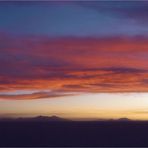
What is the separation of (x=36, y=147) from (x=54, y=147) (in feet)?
1.23

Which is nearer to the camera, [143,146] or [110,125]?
[143,146]

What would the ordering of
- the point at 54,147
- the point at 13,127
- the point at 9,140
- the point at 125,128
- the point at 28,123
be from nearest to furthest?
1. the point at 54,147
2. the point at 9,140
3. the point at 28,123
4. the point at 13,127
5. the point at 125,128

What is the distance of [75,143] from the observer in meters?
8.98

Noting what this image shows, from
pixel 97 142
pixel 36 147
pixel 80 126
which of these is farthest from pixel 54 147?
pixel 80 126

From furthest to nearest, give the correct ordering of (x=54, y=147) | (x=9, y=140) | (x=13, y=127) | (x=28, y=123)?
1. (x=13, y=127)
2. (x=28, y=123)
3. (x=9, y=140)
4. (x=54, y=147)

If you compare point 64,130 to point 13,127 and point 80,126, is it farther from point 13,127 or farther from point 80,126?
point 13,127

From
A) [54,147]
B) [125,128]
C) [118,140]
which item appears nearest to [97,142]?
[118,140]

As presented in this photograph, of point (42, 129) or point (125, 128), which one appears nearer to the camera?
point (42, 129)

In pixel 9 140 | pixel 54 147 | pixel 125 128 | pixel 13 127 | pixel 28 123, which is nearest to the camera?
pixel 54 147

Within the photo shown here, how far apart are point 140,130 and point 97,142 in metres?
2.38

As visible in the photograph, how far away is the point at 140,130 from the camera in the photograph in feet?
38.1

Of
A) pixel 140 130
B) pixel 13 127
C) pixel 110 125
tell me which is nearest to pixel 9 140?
pixel 13 127

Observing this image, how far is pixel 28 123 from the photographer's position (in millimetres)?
10109

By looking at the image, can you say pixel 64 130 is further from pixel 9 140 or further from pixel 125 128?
pixel 125 128
